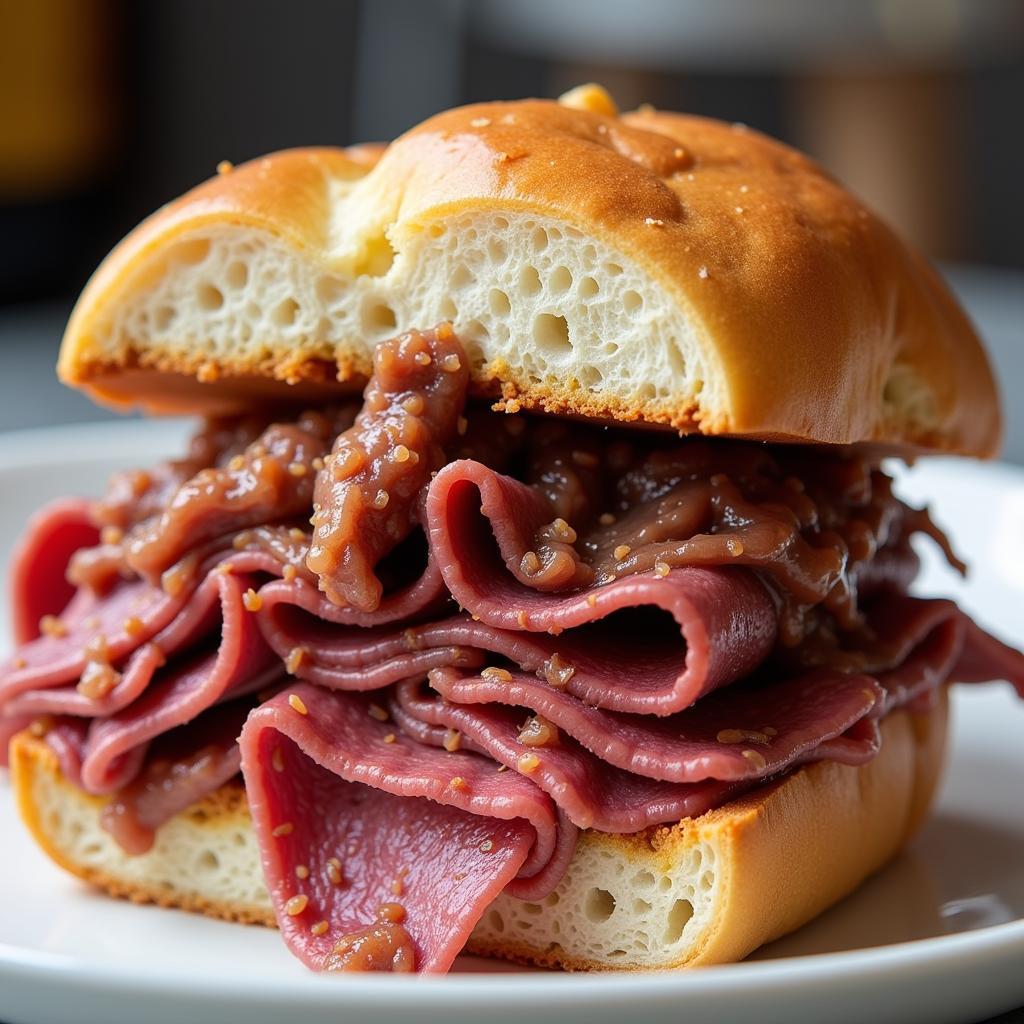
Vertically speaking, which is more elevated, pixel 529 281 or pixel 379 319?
pixel 529 281

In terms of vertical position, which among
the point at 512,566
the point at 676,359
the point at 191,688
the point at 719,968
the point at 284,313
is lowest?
the point at 191,688


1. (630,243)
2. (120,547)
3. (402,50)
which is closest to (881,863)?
(630,243)

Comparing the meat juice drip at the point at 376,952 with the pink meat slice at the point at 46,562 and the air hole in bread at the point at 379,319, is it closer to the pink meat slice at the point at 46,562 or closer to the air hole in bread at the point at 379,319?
the air hole in bread at the point at 379,319

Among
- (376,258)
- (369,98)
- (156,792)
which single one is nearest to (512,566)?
(376,258)

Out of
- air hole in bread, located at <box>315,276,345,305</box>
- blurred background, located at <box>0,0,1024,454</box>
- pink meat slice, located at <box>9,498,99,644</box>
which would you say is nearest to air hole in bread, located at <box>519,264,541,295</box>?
air hole in bread, located at <box>315,276,345,305</box>

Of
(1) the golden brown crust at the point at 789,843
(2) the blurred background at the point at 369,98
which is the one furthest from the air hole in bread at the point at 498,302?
(2) the blurred background at the point at 369,98

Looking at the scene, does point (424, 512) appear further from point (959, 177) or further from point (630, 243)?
point (959, 177)

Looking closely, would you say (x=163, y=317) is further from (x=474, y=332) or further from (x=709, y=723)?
(x=709, y=723)
